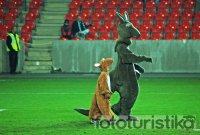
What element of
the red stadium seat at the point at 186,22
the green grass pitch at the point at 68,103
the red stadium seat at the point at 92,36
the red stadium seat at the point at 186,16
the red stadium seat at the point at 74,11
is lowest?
the green grass pitch at the point at 68,103

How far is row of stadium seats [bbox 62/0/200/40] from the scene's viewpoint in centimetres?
2833

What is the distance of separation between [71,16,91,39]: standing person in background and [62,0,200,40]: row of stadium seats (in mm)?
710

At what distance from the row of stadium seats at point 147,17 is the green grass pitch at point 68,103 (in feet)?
17.2

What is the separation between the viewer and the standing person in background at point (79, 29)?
2750cm

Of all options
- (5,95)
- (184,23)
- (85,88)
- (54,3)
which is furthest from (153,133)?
(54,3)

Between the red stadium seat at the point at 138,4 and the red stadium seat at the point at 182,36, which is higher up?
the red stadium seat at the point at 138,4

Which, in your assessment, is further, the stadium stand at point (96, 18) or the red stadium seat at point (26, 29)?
the red stadium seat at point (26, 29)

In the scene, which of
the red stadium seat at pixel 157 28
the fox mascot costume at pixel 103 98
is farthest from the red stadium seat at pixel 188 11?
the fox mascot costume at pixel 103 98

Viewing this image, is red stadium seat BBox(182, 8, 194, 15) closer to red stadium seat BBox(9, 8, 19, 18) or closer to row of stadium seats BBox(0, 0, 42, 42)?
row of stadium seats BBox(0, 0, 42, 42)

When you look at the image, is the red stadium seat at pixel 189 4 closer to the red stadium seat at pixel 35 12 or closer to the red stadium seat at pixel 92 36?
the red stadium seat at pixel 92 36

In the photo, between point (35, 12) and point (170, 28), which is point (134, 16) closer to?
point (170, 28)

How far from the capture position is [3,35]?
1159 inches

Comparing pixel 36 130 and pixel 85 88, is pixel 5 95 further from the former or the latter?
pixel 36 130

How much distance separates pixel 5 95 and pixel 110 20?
12527mm
